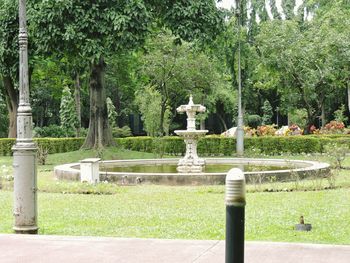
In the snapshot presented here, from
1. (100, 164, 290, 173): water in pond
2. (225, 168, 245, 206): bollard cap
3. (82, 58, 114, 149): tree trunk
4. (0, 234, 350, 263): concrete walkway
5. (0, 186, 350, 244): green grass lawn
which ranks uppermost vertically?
(82, 58, 114, 149): tree trunk

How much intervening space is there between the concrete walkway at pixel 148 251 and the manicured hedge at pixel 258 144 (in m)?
23.1

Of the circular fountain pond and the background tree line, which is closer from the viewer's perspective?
the circular fountain pond

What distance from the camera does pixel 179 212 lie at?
11.2 m

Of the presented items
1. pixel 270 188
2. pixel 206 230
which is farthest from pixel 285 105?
pixel 206 230

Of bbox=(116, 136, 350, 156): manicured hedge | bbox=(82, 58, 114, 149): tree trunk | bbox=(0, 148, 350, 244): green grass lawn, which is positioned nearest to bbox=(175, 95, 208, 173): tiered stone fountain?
bbox=(0, 148, 350, 244): green grass lawn

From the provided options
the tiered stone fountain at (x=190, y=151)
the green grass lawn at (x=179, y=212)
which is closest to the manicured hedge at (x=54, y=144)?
the tiered stone fountain at (x=190, y=151)

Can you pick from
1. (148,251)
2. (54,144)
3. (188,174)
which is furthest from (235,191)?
(54,144)

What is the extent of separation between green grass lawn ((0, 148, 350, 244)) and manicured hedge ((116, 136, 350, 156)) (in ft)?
50.0

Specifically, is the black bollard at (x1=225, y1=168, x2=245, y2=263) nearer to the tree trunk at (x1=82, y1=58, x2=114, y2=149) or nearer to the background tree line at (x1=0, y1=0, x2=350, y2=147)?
the background tree line at (x1=0, y1=0, x2=350, y2=147)

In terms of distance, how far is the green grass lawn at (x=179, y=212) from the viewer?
888 centimetres

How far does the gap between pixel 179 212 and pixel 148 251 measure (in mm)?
4064

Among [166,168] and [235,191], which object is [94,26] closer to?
[166,168]

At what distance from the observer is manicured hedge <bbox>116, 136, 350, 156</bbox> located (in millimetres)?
31531

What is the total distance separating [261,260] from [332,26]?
34.1 metres
